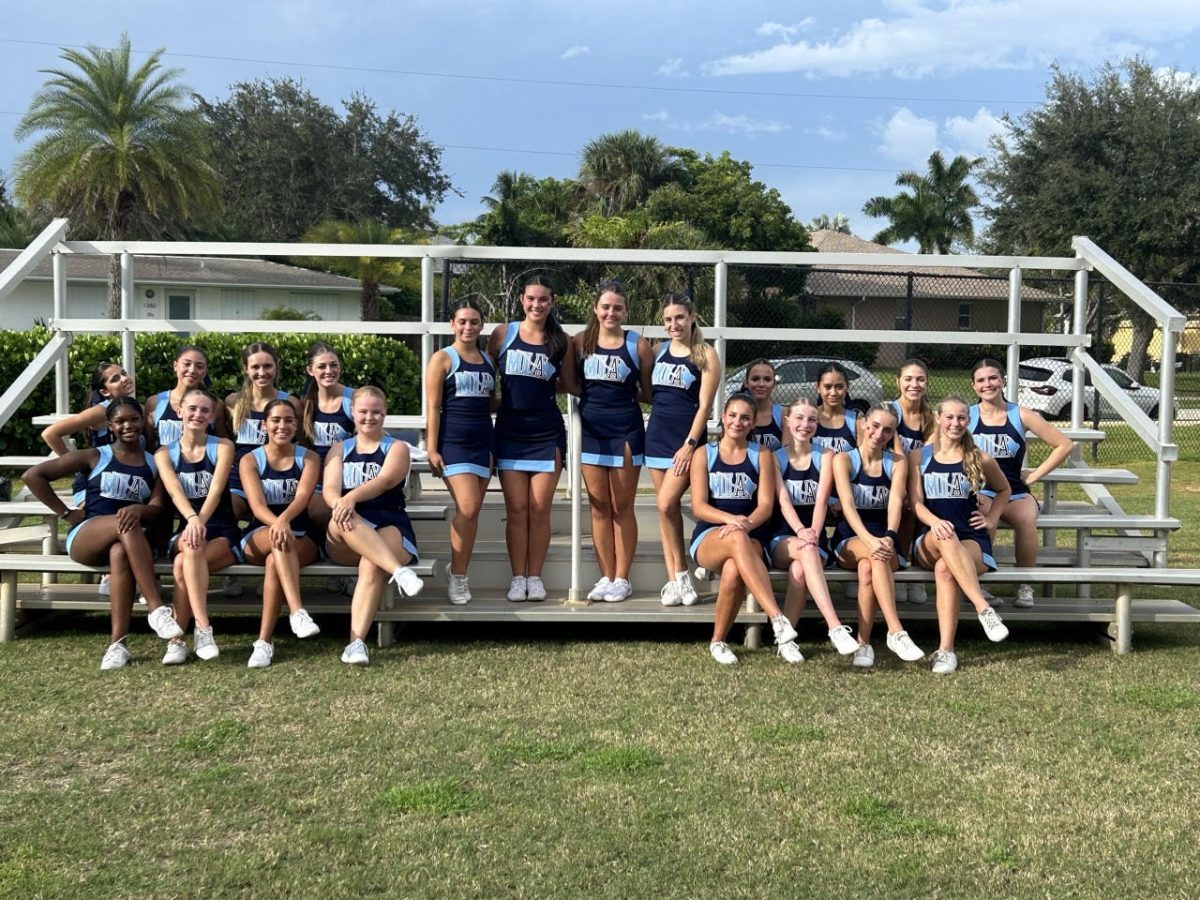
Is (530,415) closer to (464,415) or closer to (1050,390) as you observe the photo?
(464,415)

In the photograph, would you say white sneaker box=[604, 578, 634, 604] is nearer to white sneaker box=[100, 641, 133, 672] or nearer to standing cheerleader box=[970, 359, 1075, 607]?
standing cheerleader box=[970, 359, 1075, 607]

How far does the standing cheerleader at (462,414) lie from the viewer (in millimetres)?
5746

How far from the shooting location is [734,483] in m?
5.59

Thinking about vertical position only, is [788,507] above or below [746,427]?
below

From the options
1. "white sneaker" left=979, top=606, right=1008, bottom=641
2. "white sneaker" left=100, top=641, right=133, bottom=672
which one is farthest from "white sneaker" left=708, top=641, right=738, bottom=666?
"white sneaker" left=100, top=641, right=133, bottom=672

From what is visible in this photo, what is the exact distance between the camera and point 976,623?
21.0 feet

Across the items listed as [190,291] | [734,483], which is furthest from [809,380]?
[190,291]

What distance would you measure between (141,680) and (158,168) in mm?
20279

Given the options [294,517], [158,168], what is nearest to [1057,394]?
[294,517]

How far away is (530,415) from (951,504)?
2100 mm

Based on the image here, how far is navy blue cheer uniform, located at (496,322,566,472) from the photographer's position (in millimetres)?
5875

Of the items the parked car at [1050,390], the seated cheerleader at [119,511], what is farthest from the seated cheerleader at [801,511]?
the parked car at [1050,390]

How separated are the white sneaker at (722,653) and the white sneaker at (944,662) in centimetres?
90

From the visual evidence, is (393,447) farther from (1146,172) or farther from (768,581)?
(1146,172)
